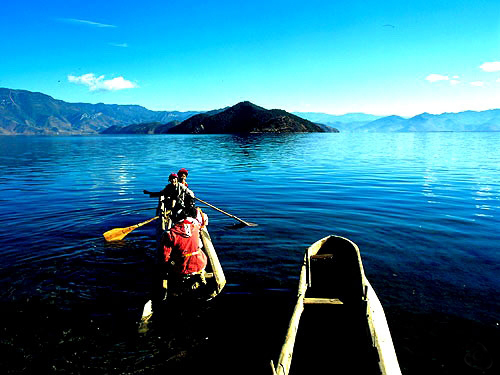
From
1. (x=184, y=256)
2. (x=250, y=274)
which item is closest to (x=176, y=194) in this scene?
(x=250, y=274)

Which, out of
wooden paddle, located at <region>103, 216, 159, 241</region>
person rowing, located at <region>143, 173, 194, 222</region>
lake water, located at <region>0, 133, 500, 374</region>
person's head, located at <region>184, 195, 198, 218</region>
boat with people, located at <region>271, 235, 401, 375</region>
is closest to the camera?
boat with people, located at <region>271, 235, 401, 375</region>

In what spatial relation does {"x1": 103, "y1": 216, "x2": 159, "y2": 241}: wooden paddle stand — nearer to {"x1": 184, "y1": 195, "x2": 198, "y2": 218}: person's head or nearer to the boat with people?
{"x1": 184, "y1": 195, "x2": 198, "y2": 218}: person's head

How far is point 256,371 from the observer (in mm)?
6477

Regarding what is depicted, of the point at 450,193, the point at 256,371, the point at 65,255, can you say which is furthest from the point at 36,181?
the point at 450,193

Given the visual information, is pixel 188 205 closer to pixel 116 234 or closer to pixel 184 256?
pixel 116 234

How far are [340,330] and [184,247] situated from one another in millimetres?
4472

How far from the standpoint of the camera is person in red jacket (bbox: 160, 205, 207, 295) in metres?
7.62

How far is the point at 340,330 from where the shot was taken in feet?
25.2

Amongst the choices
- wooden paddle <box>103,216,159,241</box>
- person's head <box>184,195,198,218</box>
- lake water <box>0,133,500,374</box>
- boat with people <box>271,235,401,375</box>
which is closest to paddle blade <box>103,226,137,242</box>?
wooden paddle <box>103,216,159,241</box>

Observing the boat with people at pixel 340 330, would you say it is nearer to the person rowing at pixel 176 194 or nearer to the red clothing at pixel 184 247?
the red clothing at pixel 184 247

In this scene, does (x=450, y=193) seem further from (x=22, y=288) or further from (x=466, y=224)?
(x=22, y=288)

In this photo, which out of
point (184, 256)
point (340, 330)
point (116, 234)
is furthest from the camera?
point (116, 234)

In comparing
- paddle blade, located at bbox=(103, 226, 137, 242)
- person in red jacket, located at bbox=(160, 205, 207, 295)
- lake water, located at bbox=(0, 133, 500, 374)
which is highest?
person in red jacket, located at bbox=(160, 205, 207, 295)

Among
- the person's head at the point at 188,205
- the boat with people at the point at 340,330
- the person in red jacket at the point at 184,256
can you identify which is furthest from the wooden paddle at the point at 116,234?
the boat with people at the point at 340,330
